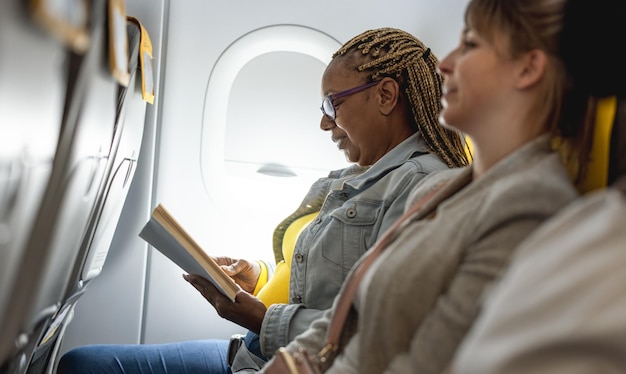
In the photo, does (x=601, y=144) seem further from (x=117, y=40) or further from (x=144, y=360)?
(x=144, y=360)

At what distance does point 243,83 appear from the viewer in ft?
7.63

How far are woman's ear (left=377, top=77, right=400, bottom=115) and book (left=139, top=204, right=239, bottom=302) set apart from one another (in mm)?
598

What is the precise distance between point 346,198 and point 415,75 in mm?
369

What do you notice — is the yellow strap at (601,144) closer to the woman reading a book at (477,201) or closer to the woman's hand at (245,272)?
the woman reading a book at (477,201)

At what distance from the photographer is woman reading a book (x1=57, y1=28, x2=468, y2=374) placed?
4.67ft

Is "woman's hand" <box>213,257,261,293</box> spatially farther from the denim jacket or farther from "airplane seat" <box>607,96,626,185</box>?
"airplane seat" <box>607,96,626,185</box>

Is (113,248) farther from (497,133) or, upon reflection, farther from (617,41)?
(617,41)

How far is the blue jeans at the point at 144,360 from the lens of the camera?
1697 millimetres

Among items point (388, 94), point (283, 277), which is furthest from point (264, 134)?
point (388, 94)

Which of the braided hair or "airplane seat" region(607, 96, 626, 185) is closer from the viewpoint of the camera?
"airplane seat" region(607, 96, 626, 185)

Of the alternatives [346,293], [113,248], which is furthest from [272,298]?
[346,293]

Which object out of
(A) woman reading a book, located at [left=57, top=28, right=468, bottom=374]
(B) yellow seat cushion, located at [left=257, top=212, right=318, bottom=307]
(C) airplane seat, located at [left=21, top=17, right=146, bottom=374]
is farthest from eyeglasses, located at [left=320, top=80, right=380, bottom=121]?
(C) airplane seat, located at [left=21, top=17, right=146, bottom=374]

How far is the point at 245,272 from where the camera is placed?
2.03 meters

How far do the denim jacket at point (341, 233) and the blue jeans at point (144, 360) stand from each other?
1.42ft
